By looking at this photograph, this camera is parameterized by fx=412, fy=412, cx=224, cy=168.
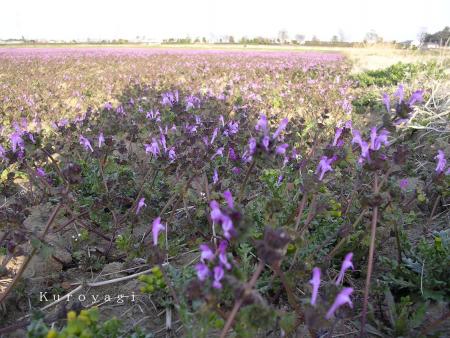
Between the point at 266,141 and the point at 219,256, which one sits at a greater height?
the point at 266,141

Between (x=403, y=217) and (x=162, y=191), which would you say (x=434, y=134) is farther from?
(x=162, y=191)

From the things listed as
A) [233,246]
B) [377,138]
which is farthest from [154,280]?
[377,138]

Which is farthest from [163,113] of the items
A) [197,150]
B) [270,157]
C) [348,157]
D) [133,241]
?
[270,157]

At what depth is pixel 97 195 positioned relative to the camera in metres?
3.20

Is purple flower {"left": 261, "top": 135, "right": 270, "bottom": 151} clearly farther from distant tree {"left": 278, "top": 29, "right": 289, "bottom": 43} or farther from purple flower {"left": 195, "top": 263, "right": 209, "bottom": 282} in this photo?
distant tree {"left": 278, "top": 29, "right": 289, "bottom": 43}

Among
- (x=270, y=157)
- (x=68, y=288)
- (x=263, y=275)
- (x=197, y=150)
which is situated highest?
(x=270, y=157)

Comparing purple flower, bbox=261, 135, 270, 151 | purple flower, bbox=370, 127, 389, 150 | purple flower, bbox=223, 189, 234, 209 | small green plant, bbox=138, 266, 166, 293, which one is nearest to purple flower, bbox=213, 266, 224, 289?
purple flower, bbox=223, 189, 234, 209

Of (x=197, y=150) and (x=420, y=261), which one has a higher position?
(x=197, y=150)

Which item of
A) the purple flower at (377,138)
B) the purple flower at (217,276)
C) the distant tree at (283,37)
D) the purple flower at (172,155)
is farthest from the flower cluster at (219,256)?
the distant tree at (283,37)

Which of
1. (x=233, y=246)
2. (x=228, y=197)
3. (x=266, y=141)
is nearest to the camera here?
(x=228, y=197)

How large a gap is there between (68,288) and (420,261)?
6.08 feet

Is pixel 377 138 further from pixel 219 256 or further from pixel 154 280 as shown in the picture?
pixel 154 280

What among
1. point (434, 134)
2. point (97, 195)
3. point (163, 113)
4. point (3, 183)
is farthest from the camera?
point (163, 113)

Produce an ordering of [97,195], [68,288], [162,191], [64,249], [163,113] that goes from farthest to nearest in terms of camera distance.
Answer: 1. [163,113]
2. [97,195]
3. [162,191]
4. [64,249]
5. [68,288]
